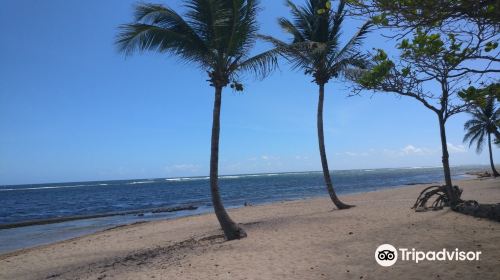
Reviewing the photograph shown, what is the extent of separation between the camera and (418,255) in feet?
22.0

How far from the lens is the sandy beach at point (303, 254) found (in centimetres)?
625

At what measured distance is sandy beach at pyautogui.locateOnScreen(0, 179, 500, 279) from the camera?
625cm

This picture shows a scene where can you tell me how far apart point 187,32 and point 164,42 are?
0.67m

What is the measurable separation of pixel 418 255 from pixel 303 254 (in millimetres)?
2169

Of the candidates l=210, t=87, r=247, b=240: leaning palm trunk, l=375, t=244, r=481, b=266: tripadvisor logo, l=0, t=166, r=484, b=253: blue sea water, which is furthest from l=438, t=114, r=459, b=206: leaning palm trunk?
l=0, t=166, r=484, b=253: blue sea water

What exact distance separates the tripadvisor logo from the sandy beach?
0.15 metres

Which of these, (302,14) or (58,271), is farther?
(302,14)

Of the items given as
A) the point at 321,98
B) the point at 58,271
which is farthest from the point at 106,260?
the point at 321,98

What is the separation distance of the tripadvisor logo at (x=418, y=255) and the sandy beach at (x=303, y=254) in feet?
0.50

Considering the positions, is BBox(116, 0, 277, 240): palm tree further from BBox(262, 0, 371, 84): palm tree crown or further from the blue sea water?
the blue sea water

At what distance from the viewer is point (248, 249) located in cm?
891

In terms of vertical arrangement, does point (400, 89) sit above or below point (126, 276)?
above

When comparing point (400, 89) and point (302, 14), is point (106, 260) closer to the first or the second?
point (400, 89)

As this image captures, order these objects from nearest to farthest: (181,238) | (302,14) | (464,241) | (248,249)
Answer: (464,241) → (248,249) → (181,238) → (302,14)
